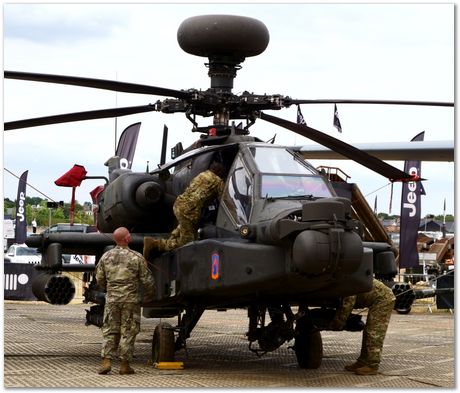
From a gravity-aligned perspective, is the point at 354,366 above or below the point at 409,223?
below

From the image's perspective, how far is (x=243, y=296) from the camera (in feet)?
30.5

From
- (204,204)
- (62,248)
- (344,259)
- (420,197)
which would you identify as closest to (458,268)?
(344,259)

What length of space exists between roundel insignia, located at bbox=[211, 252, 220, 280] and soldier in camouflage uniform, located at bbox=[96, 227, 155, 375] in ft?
2.77

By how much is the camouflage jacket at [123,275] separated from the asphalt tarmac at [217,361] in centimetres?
79

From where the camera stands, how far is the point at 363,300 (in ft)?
33.1

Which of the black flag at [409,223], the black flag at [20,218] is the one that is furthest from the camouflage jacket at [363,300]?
the black flag at [20,218]

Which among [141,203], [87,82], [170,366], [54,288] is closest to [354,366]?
[170,366]

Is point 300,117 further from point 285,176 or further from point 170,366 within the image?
point 170,366

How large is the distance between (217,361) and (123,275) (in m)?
2.21

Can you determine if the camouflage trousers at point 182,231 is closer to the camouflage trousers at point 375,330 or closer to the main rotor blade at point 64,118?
the main rotor blade at point 64,118

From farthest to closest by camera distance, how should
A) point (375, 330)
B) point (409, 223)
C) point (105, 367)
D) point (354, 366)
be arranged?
point (409, 223), point (354, 366), point (375, 330), point (105, 367)

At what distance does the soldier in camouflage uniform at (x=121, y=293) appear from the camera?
376 inches

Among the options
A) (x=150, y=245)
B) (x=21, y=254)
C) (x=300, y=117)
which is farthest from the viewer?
(x=21, y=254)

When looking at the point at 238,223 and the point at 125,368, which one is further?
the point at 238,223
